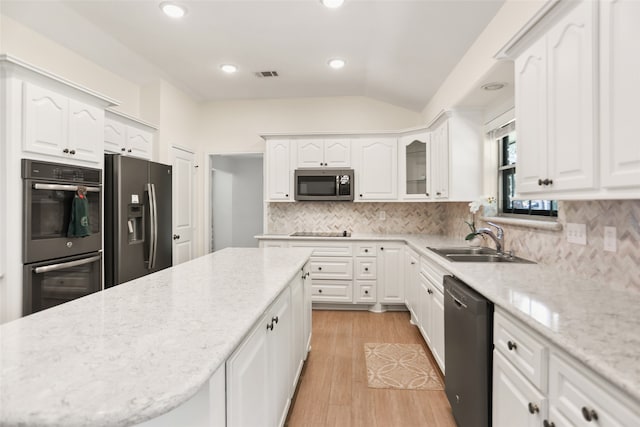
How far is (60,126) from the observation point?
234 centimetres

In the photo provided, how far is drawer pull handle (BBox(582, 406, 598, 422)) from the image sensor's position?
34.2 inches

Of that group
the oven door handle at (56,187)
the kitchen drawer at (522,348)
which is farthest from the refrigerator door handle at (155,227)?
the kitchen drawer at (522,348)

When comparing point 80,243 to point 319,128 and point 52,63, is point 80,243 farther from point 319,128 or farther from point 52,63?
point 319,128

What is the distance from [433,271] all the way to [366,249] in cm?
144

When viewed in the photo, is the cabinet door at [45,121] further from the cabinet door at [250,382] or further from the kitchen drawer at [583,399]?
the kitchen drawer at [583,399]

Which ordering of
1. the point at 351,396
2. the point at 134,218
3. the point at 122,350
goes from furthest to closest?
→ the point at 134,218 < the point at 351,396 < the point at 122,350

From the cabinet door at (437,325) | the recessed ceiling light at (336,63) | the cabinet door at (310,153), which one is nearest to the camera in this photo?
the cabinet door at (437,325)

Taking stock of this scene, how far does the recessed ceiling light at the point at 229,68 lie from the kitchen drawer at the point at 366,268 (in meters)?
2.60

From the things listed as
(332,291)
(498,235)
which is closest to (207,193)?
(332,291)

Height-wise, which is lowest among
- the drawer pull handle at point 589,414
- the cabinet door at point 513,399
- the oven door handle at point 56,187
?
the cabinet door at point 513,399

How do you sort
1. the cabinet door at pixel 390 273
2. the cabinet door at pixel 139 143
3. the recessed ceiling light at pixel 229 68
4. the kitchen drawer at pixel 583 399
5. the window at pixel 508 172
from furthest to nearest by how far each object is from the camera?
the cabinet door at pixel 390 273 → the recessed ceiling light at pixel 229 68 → the cabinet door at pixel 139 143 → the window at pixel 508 172 → the kitchen drawer at pixel 583 399

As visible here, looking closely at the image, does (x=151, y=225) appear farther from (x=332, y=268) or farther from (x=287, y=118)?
(x=287, y=118)

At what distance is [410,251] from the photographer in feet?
11.7

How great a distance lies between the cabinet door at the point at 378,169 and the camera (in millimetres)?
4152
